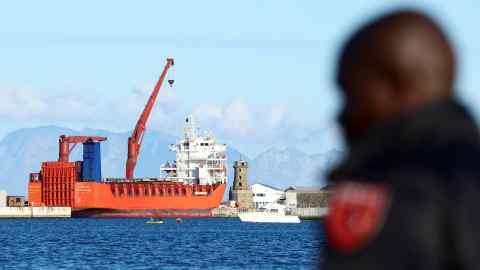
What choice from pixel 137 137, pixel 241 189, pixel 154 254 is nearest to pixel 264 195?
pixel 241 189

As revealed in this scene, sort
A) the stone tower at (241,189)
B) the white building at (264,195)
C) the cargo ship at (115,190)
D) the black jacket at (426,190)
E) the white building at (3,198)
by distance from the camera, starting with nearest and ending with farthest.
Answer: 1. the black jacket at (426,190)
2. the cargo ship at (115,190)
3. the white building at (3,198)
4. the stone tower at (241,189)
5. the white building at (264,195)

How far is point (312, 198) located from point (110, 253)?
89.5 m

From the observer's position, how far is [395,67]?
1533mm

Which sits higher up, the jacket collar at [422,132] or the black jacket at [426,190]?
the jacket collar at [422,132]

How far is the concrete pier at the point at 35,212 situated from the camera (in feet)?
385

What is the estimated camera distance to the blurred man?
147 centimetres

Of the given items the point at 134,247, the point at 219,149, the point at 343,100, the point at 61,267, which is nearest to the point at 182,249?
the point at 134,247

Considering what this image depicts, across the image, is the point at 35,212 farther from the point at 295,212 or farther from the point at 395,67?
the point at 395,67

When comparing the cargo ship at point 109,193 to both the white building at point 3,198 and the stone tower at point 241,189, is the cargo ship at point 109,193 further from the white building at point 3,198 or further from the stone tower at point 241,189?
the stone tower at point 241,189

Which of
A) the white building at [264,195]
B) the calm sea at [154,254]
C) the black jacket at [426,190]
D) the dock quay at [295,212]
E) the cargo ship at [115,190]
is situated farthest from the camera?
the white building at [264,195]

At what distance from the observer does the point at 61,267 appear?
40.8 m

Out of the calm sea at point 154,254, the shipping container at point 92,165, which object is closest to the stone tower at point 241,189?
the shipping container at point 92,165

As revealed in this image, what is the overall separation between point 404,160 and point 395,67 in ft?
0.37

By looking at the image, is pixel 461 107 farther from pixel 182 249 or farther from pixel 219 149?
pixel 219 149
